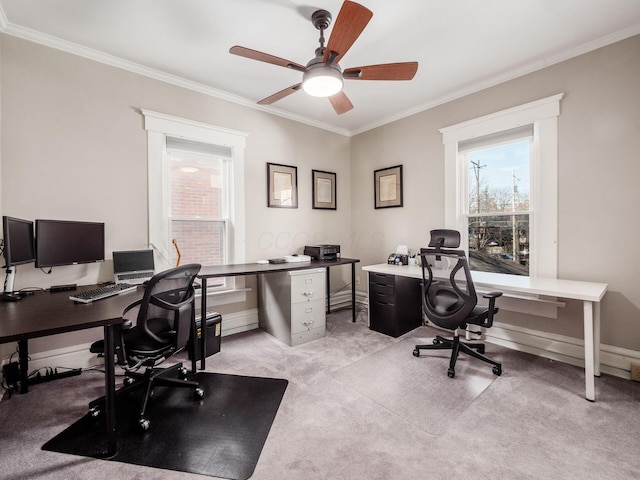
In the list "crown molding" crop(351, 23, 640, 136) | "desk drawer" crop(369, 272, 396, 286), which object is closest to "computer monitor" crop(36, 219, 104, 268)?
"desk drawer" crop(369, 272, 396, 286)

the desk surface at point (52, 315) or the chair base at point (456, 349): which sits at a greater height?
the desk surface at point (52, 315)

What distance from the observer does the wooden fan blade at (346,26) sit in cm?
156

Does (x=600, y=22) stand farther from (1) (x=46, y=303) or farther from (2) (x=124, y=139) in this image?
(1) (x=46, y=303)

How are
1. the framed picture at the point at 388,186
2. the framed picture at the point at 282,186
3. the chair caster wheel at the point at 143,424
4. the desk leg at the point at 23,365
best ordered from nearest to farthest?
the chair caster wheel at the point at 143,424 < the desk leg at the point at 23,365 < the framed picture at the point at 282,186 < the framed picture at the point at 388,186

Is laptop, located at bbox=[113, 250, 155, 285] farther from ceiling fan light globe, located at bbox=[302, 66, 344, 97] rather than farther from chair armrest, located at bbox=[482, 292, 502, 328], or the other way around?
chair armrest, located at bbox=[482, 292, 502, 328]

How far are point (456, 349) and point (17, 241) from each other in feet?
11.3

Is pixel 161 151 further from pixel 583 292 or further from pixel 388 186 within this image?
pixel 583 292

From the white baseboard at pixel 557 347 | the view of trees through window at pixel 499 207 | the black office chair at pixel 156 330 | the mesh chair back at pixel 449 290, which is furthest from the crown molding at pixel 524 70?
the black office chair at pixel 156 330

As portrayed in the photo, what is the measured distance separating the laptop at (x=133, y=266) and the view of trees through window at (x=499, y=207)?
344 centimetres

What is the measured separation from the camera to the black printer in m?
3.86

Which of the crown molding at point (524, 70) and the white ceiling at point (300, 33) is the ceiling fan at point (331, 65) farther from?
the crown molding at point (524, 70)

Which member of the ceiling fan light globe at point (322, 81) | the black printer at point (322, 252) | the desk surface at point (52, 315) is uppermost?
the ceiling fan light globe at point (322, 81)

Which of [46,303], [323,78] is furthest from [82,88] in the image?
[323,78]

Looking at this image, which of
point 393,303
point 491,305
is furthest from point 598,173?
point 393,303
